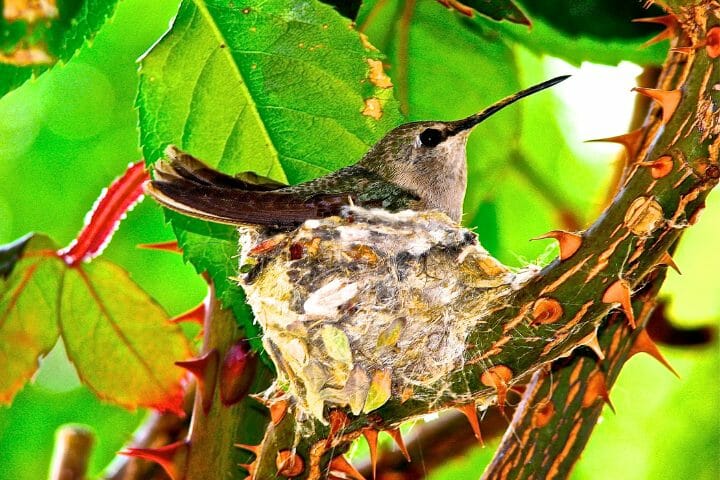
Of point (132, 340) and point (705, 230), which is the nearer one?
point (132, 340)

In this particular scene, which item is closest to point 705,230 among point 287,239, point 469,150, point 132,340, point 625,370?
point 625,370

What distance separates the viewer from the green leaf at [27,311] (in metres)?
2.72

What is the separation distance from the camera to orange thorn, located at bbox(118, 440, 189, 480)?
82.0 inches

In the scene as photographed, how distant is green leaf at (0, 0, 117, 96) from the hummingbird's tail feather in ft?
1.11

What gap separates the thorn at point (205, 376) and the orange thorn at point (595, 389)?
91 cm

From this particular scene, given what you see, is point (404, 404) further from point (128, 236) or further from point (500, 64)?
point (128, 236)

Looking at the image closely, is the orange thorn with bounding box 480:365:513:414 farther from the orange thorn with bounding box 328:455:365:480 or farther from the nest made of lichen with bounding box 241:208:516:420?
the orange thorn with bounding box 328:455:365:480

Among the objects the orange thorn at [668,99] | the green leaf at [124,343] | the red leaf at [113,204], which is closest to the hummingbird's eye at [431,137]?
the red leaf at [113,204]

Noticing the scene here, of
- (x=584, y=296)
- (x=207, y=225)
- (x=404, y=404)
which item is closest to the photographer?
(x=584, y=296)

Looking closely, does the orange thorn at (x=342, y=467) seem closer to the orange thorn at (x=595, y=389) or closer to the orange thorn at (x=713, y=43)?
the orange thorn at (x=595, y=389)

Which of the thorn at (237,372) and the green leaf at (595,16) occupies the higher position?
the green leaf at (595,16)

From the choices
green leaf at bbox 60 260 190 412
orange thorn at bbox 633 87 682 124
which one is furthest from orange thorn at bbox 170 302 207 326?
orange thorn at bbox 633 87 682 124

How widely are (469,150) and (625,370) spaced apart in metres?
1.06

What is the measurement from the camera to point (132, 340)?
279cm
